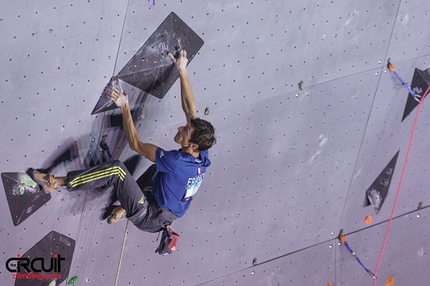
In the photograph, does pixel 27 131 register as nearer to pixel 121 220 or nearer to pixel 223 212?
pixel 121 220

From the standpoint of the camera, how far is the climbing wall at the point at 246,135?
2990 mm

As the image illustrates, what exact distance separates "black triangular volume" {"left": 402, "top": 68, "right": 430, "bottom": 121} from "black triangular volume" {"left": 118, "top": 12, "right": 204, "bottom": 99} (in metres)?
1.48

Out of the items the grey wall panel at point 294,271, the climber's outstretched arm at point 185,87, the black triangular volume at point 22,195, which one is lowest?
the grey wall panel at point 294,271

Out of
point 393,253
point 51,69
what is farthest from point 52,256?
point 393,253

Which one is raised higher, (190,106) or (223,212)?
(190,106)

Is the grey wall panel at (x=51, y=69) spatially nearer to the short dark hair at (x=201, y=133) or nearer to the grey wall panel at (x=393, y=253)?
the short dark hair at (x=201, y=133)

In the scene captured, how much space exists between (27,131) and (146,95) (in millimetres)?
591

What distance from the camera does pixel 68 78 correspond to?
3.00m

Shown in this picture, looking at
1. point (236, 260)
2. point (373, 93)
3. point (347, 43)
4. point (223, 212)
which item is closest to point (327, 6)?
point (347, 43)

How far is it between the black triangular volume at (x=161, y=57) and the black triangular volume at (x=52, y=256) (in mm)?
838

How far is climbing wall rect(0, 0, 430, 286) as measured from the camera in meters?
2.99

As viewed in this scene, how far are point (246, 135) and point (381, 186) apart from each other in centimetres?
110

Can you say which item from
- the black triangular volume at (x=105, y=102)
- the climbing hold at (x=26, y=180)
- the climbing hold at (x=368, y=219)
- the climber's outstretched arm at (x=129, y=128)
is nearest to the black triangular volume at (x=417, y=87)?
the climbing hold at (x=368, y=219)

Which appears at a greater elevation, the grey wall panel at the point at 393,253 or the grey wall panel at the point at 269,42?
the grey wall panel at the point at 269,42
